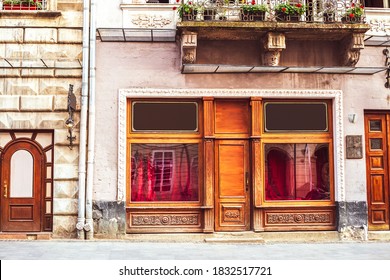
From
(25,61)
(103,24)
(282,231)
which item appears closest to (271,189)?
(282,231)

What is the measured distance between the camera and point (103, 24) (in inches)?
531

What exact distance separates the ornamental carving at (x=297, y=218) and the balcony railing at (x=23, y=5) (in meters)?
7.23

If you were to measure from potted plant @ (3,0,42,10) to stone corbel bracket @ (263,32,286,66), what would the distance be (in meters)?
5.35

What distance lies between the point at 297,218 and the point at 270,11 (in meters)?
4.84

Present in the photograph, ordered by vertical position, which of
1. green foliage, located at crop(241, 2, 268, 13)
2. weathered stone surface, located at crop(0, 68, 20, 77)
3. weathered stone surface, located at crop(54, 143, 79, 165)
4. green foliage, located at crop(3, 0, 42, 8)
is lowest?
weathered stone surface, located at crop(54, 143, 79, 165)

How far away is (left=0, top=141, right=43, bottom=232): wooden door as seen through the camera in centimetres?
1327

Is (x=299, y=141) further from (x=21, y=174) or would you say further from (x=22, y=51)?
(x=22, y=51)

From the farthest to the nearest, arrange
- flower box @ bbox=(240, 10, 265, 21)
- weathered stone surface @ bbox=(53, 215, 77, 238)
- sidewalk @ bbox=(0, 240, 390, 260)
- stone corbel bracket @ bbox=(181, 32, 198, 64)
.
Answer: flower box @ bbox=(240, 10, 265, 21)
weathered stone surface @ bbox=(53, 215, 77, 238)
stone corbel bracket @ bbox=(181, 32, 198, 64)
sidewalk @ bbox=(0, 240, 390, 260)

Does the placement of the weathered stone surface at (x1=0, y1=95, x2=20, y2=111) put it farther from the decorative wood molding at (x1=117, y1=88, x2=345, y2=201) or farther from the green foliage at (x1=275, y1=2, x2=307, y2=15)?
the green foliage at (x1=275, y1=2, x2=307, y2=15)

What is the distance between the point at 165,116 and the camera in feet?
44.7

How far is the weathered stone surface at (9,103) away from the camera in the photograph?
43.4 feet

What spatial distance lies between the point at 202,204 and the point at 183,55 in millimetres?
3446

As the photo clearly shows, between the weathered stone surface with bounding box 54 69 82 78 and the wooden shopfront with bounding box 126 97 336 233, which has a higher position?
the weathered stone surface with bounding box 54 69 82 78

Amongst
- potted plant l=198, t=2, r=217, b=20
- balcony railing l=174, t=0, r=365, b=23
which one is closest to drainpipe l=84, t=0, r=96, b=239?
balcony railing l=174, t=0, r=365, b=23
